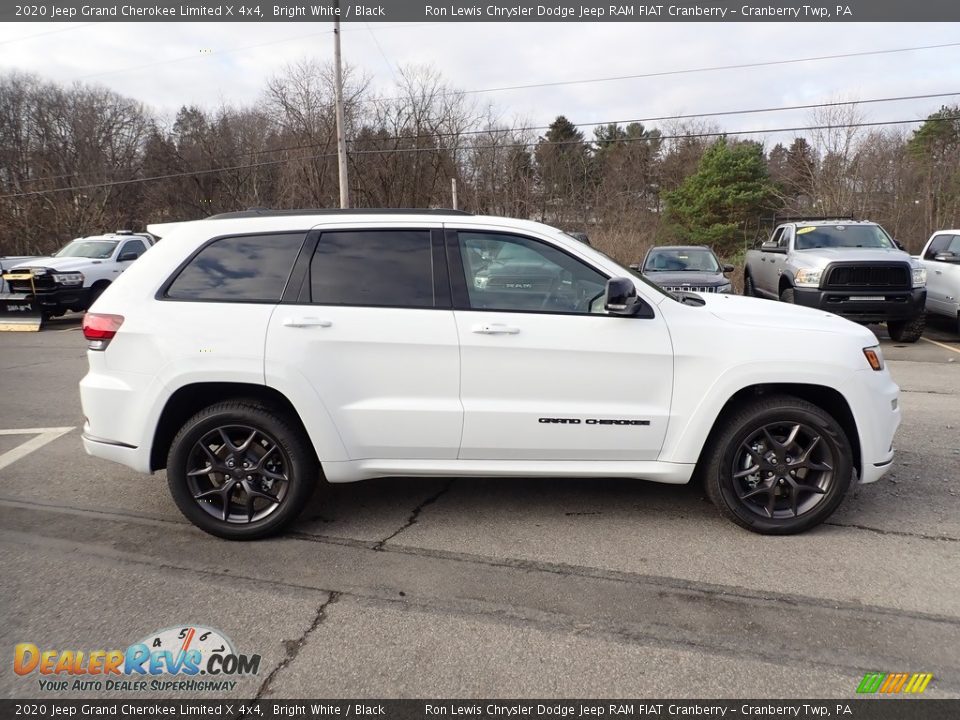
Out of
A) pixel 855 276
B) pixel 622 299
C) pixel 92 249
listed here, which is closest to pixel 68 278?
pixel 92 249

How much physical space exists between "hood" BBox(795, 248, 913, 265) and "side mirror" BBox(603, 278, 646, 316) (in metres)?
9.11

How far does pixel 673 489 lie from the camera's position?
15.1 ft

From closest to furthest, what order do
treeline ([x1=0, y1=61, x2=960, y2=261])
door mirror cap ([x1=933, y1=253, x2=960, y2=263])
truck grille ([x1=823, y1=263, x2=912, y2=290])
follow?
truck grille ([x1=823, y1=263, x2=912, y2=290]) < door mirror cap ([x1=933, y1=253, x2=960, y2=263]) < treeline ([x1=0, y1=61, x2=960, y2=261])

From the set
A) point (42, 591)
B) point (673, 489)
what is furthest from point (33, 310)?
point (673, 489)

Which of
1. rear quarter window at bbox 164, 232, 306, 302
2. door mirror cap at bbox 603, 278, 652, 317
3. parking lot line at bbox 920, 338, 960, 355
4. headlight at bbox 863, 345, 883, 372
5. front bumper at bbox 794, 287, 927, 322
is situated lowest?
parking lot line at bbox 920, 338, 960, 355

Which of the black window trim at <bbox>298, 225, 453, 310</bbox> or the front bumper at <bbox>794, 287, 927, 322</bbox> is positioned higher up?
the black window trim at <bbox>298, 225, 453, 310</bbox>

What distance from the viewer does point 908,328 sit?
11320 millimetres

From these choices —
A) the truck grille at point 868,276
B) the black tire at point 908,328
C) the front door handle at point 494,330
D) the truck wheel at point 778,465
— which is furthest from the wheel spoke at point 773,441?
the black tire at point 908,328

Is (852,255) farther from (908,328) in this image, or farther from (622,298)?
(622,298)

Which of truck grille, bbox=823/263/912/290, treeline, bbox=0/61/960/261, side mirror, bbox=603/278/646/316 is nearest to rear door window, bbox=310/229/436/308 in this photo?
side mirror, bbox=603/278/646/316

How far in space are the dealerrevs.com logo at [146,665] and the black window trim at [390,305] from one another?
186cm

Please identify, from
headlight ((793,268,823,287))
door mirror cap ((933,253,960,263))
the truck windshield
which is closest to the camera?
headlight ((793,268,823,287))

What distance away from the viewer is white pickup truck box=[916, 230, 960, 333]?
11602 mm

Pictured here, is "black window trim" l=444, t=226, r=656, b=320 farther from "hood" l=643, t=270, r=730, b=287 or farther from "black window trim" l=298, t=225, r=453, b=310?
"hood" l=643, t=270, r=730, b=287
